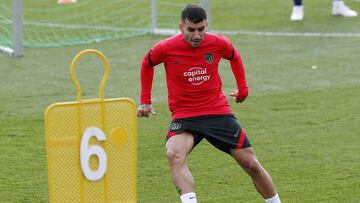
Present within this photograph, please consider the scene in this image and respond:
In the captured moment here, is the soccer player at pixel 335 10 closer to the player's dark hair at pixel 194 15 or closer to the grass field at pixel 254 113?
the grass field at pixel 254 113

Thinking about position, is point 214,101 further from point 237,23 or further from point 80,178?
point 237,23

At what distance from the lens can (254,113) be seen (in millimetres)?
11258

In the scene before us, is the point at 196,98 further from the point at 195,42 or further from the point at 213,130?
the point at 195,42

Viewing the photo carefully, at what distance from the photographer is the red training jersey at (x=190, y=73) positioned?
7.38 meters

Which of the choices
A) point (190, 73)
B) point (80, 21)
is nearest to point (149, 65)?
point (190, 73)

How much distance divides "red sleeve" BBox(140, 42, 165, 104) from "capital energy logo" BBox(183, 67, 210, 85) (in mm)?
229

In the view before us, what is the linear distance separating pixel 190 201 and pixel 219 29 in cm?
1003

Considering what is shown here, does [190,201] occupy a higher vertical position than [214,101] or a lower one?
lower

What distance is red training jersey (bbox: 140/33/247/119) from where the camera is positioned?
7.38 metres

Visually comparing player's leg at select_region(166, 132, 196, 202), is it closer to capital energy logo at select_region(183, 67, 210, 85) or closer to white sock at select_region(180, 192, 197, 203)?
white sock at select_region(180, 192, 197, 203)

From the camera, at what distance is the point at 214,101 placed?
24.6 feet

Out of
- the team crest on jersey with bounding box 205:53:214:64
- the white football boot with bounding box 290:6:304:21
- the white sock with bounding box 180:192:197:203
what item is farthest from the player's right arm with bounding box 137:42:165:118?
the white football boot with bounding box 290:6:304:21

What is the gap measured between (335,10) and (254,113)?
6806 millimetres

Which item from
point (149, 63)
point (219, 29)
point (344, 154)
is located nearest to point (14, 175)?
point (149, 63)
